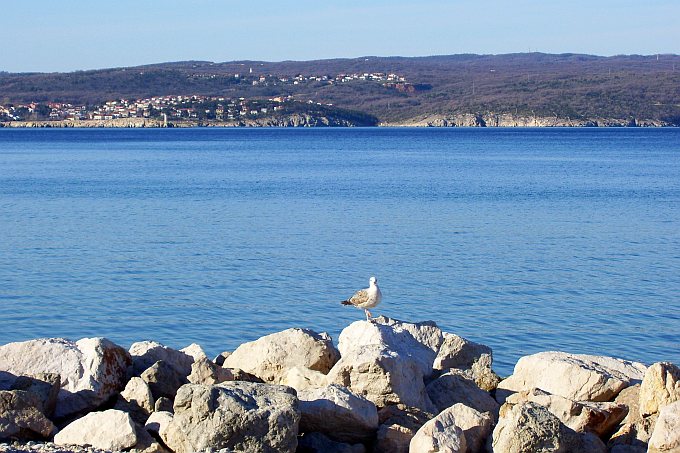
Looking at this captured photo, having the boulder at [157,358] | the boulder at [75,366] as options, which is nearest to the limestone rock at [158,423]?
the boulder at [75,366]

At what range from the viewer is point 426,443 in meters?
8.12

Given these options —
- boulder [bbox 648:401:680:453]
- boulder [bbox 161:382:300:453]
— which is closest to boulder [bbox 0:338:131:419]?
boulder [bbox 161:382:300:453]

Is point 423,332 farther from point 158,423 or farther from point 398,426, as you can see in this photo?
point 158,423

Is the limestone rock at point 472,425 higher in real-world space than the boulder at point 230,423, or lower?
lower

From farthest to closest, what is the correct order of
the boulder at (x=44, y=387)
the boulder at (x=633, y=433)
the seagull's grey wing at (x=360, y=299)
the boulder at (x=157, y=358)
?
the seagull's grey wing at (x=360, y=299), the boulder at (x=157, y=358), the boulder at (x=44, y=387), the boulder at (x=633, y=433)

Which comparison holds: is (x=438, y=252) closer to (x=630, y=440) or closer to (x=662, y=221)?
(x=662, y=221)

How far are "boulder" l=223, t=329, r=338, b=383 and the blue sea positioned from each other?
4.73m

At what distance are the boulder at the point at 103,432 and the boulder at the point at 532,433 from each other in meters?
2.81

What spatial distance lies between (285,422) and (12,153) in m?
88.4

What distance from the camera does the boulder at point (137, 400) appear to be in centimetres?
919

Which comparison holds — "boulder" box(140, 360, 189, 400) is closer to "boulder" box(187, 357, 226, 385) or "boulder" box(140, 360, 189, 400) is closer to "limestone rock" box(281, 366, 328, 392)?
"boulder" box(187, 357, 226, 385)

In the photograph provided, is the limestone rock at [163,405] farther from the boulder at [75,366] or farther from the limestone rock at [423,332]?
the limestone rock at [423,332]

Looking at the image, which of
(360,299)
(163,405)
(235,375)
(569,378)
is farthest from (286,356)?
(569,378)

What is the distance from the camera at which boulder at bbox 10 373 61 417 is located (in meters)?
8.91
